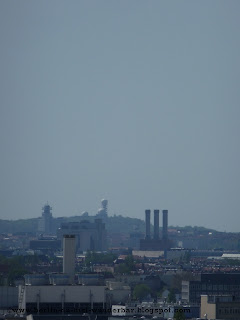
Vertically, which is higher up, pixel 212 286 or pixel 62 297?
pixel 212 286

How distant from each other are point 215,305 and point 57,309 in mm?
19622

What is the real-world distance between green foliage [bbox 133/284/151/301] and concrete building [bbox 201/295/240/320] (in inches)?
1555

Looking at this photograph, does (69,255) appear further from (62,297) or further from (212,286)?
(212,286)

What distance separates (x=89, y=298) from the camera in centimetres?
6856

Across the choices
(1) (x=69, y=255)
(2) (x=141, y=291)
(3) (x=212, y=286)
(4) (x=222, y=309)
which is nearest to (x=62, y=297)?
(1) (x=69, y=255)

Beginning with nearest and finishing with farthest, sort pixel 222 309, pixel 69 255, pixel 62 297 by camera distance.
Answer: pixel 62 297
pixel 69 255
pixel 222 309

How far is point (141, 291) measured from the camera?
133875 mm

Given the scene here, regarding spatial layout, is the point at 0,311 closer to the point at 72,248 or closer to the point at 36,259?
the point at 72,248

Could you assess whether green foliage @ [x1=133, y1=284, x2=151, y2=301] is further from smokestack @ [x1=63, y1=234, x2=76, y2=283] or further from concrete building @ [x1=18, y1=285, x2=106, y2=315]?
concrete building @ [x1=18, y1=285, x2=106, y2=315]

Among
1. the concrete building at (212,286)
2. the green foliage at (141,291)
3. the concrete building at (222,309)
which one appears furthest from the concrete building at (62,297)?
the green foliage at (141,291)

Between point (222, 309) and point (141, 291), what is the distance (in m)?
49.7

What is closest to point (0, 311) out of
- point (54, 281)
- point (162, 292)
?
point (54, 281)

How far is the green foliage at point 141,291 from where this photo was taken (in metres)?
130

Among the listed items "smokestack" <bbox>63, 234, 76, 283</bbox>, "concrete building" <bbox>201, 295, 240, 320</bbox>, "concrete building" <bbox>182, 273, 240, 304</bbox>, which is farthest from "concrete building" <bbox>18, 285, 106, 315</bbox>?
"concrete building" <bbox>182, 273, 240, 304</bbox>
